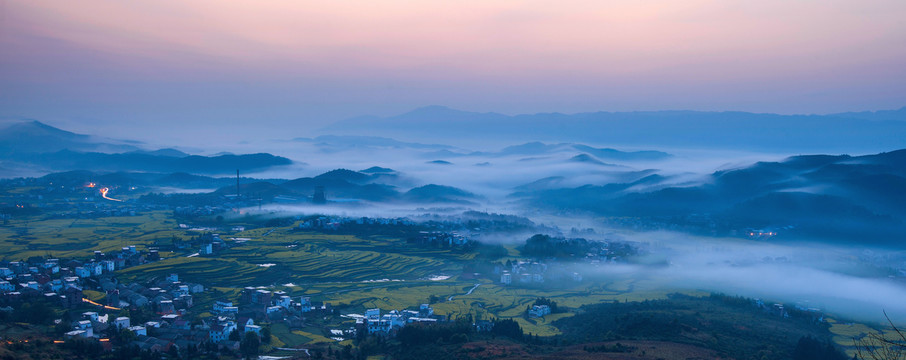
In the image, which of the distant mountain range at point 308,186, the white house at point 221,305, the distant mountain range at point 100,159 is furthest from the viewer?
the distant mountain range at point 100,159

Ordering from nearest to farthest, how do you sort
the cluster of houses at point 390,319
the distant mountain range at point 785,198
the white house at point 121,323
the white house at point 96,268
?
the white house at point 121,323 < the cluster of houses at point 390,319 < the white house at point 96,268 < the distant mountain range at point 785,198

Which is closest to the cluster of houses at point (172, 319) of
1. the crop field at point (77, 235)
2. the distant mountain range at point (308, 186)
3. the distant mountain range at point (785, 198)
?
the crop field at point (77, 235)

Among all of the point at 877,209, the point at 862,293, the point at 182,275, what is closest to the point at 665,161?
the point at 877,209

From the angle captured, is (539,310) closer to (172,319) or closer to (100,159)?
(172,319)

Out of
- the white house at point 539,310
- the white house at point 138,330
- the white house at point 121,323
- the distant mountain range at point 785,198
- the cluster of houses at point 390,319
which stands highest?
the distant mountain range at point 785,198

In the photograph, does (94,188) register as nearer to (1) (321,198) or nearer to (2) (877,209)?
(1) (321,198)

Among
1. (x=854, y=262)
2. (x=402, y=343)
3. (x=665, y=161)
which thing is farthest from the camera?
(x=665, y=161)

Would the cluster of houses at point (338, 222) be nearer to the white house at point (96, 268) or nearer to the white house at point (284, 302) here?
the white house at point (96, 268)
